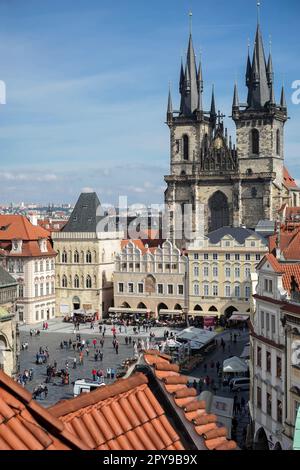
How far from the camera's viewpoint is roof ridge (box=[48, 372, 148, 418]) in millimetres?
6324

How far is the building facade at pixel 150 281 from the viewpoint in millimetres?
66750

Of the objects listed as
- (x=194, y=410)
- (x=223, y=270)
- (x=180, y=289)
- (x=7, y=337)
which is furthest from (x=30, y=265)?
(x=194, y=410)

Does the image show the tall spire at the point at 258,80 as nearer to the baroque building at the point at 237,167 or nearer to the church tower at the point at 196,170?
the baroque building at the point at 237,167

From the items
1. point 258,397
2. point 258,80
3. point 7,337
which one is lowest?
point 258,397

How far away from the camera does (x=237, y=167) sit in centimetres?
8156

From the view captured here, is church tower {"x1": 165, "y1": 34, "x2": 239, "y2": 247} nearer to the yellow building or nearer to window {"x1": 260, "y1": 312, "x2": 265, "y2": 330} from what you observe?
the yellow building

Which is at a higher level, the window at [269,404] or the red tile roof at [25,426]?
the red tile roof at [25,426]

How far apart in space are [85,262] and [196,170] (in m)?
19.3

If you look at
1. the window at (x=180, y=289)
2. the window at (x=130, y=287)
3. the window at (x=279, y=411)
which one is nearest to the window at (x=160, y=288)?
the window at (x=180, y=289)

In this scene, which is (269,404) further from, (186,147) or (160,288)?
(186,147)

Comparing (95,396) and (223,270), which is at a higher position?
(95,396)

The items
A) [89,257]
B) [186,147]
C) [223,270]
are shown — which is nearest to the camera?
[223,270]

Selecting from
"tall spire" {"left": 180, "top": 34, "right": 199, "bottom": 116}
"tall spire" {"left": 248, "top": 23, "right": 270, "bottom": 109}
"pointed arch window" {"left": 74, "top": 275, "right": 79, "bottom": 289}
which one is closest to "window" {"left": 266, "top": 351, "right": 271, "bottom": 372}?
"pointed arch window" {"left": 74, "top": 275, "right": 79, "bottom": 289}

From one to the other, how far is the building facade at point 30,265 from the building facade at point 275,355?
41327 mm
